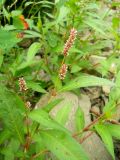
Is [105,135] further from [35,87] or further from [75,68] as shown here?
[75,68]

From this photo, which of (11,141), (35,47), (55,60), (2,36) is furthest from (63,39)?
(2,36)

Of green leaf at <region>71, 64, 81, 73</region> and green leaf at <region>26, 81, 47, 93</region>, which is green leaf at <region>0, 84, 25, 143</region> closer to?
green leaf at <region>26, 81, 47, 93</region>

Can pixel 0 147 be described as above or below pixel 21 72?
below

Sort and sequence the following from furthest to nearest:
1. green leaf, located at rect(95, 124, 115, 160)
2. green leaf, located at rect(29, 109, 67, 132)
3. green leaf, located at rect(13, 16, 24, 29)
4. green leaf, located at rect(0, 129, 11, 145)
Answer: green leaf, located at rect(13, 16, 24, 29), green leaf, located at rect(0, 129, 11, 145), green leaf, located at rect(95, 124, 115, 160), green leaf, located at rect(29, 109, 67, 132)

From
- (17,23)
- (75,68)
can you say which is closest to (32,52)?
(17,23)

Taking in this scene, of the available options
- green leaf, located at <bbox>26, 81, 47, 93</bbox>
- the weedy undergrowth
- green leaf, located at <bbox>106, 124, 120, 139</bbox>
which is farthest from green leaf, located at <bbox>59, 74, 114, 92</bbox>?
green leaf, located at <bbox>26, 81, 47, 93</bbox>

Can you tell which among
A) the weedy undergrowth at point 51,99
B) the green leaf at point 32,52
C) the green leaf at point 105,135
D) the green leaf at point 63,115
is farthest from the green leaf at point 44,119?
the green leaf at point 32,52

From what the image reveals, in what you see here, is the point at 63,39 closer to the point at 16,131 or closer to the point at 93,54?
the point at 93,54

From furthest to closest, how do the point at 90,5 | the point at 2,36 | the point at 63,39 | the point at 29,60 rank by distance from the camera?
the point at 63,39
the point at 90,5
the point at 29,60
the point at 2,36
